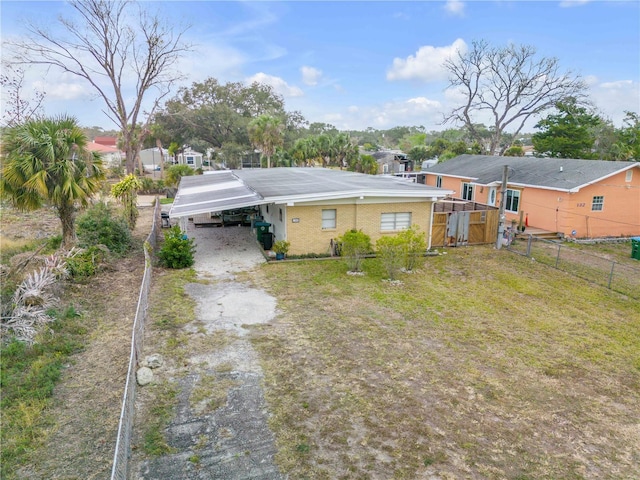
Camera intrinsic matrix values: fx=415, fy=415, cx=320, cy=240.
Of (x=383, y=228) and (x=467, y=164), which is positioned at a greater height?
A: (x=467, y=164)

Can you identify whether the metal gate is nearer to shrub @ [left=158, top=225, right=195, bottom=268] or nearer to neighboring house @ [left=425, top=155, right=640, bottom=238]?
neighboring house @ [left=425, top=155, right=640, bottom=238]

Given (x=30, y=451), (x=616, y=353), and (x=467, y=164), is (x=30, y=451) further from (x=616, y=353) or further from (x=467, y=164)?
(x=467, y=164)

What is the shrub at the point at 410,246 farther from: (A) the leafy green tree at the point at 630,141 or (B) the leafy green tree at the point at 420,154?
(B) the leafy green tree at the point at 420,154

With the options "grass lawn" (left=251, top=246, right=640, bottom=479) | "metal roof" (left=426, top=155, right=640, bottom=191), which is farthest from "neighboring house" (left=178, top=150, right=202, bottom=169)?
"grass lawn" (left=251, top=246, right=640, bottom=479)

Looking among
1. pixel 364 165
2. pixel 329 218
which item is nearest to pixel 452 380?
pixel 329 218

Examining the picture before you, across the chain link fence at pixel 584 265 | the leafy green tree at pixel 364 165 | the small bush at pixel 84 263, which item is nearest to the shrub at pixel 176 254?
the small bush at pixel 84 263

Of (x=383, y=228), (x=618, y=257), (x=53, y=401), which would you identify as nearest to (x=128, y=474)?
(x=53, y=401)

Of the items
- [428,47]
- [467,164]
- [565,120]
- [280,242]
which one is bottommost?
[280,242]
